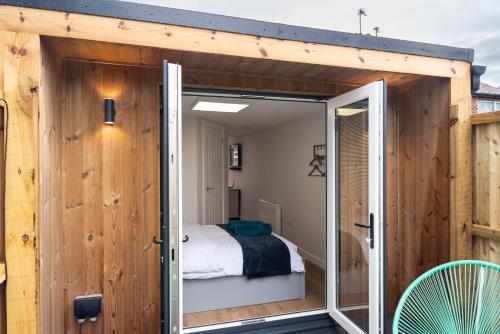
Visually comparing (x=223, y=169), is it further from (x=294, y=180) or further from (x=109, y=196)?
(x=109, y=196)

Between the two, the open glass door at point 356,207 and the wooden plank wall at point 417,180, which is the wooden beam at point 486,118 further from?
the open glass door at point 356,207

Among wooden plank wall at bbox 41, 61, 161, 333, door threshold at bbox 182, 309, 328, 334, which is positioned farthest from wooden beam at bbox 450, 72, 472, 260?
wooden plank wall at bbox 41, 61, 161, 333

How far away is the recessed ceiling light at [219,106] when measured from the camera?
4267mm

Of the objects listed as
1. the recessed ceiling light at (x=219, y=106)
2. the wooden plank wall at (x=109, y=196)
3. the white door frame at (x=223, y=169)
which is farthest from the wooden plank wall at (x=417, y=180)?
the white door frame at (x=223, y=169)

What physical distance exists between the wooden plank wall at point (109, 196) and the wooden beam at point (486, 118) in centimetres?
248

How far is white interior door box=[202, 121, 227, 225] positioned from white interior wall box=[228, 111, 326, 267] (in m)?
1.01

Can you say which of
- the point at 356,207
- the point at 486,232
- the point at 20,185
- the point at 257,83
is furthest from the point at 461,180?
the point at 20,185

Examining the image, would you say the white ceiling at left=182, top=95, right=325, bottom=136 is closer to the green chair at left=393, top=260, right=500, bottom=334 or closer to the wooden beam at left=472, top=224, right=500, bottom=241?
the wooden beam at left=472, top=224, right=500, bottom=241

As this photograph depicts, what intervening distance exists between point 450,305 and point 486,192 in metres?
1.28

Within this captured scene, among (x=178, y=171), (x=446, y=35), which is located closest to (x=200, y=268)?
(x=178, y=171)

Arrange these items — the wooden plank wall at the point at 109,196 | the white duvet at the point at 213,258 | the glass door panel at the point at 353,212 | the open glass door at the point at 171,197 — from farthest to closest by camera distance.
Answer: the white duvet at the point at 213,258 → the glass door panel at the point at 353,212 → the wooden plank wall at the point at 109,196 → the open glass door at the point at 171,197

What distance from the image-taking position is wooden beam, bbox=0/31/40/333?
165cm

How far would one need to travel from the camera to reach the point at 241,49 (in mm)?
2104

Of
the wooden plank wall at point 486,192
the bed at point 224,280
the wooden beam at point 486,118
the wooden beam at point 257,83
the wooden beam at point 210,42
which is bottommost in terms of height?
the bed at point 224,280
